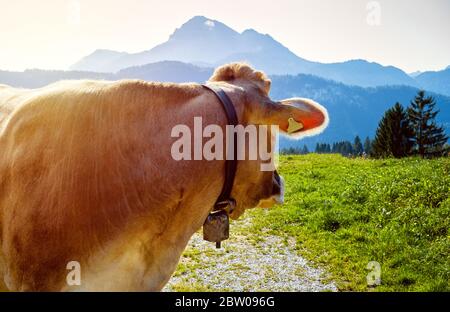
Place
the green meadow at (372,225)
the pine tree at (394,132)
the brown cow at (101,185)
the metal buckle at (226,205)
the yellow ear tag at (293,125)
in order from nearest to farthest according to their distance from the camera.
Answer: the brown cow at (101,185) < the metal buckle at (226,205) < the yellow ear tag at (293,125) < the green meadow at (372,225) < the pine tree at (394,132)

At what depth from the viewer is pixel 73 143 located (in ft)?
7.40

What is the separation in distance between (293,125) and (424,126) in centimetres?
7899

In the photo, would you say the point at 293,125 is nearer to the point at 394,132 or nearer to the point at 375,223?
the point at 375,223

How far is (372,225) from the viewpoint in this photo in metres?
10.3

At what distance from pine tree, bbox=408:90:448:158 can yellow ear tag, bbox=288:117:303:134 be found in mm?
72270

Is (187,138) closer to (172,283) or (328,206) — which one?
(172,283)

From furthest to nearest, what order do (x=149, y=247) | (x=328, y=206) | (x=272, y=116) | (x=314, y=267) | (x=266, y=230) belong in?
1. (x=328, y=206)
2. (x=266, y=230)
3. (x=314, y=267)
4. (x=272, y=116)
5. (x=149, y=247)

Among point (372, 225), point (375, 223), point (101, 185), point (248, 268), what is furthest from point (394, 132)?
point (101, 185)

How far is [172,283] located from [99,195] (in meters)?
5.98

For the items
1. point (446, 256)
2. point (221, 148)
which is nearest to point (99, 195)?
point (221, 148)

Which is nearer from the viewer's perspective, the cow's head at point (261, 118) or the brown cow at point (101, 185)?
the brown cow at point (101, 185)

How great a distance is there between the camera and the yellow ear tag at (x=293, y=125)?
2811 mm

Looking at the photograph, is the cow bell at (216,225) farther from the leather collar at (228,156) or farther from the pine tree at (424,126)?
the pine tree at (424,126)

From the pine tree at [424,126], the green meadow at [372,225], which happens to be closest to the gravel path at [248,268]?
the green meadow at [372,225]
